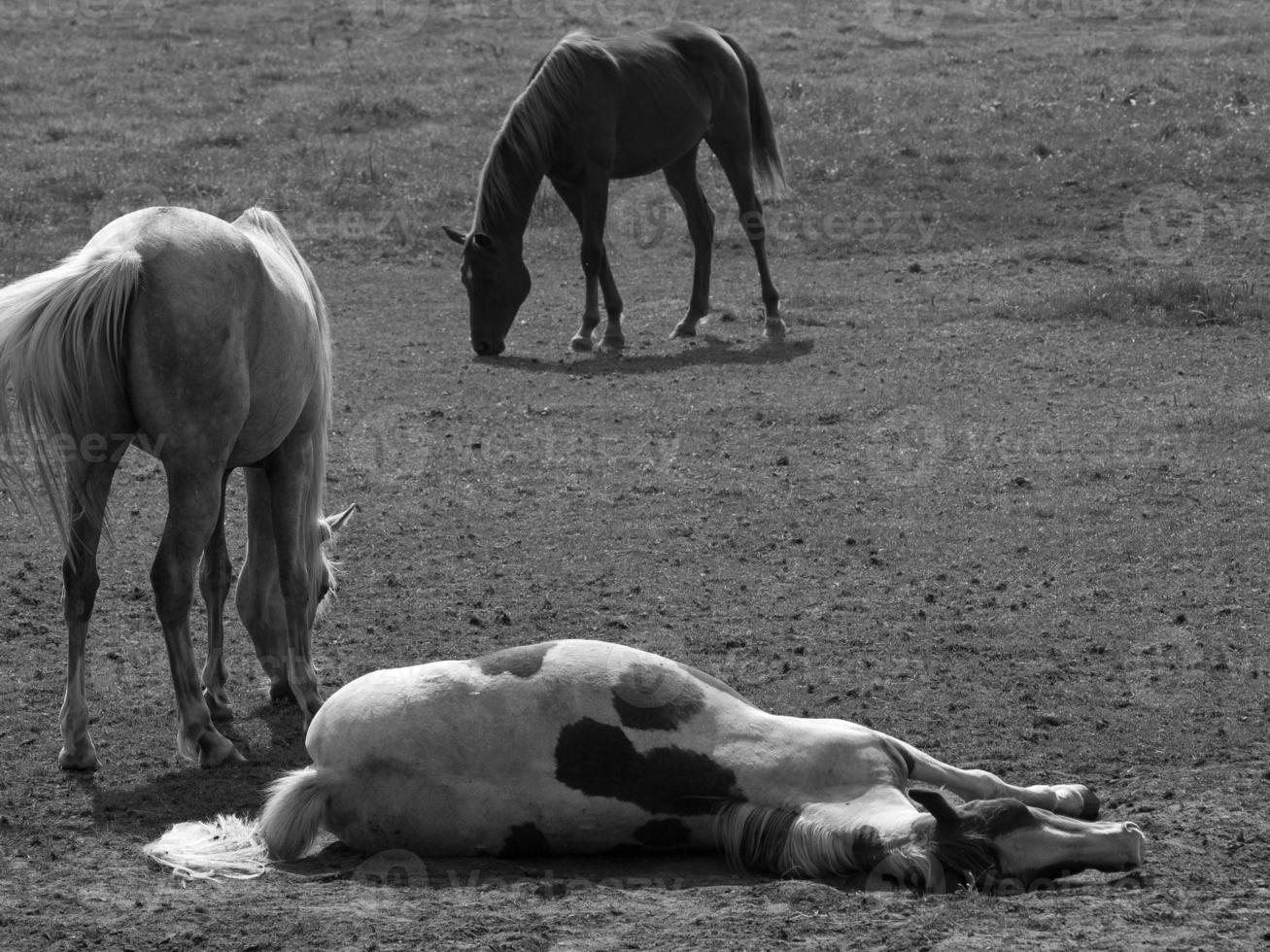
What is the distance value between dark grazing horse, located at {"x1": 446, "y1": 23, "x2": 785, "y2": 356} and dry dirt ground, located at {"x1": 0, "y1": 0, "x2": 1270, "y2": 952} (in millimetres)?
557

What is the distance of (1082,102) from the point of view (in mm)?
19062

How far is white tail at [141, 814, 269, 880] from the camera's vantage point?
4.45 m

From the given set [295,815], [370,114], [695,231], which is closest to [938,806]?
[295,815]

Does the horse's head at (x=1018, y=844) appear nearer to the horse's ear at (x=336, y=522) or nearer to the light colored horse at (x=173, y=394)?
the light colored horse at (x=173, y=394)

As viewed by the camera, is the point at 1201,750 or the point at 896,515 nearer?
the point at 1201,750

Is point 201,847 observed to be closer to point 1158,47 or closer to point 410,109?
point 410,109

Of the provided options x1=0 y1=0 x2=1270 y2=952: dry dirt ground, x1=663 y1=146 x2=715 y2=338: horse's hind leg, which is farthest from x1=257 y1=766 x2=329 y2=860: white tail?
x1=663 y1=146 x2=715 y2=338: horse's hind leg

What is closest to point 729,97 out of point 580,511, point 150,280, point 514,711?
point 580,511

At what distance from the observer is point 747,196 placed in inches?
537

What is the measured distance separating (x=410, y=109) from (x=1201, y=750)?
54.0 ft

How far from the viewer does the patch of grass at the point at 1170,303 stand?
39.7ft

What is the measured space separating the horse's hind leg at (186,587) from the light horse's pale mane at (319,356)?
0.67 metres

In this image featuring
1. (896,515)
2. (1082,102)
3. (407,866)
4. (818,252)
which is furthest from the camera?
(1082,102)

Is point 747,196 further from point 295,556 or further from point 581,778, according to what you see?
point 581,778
